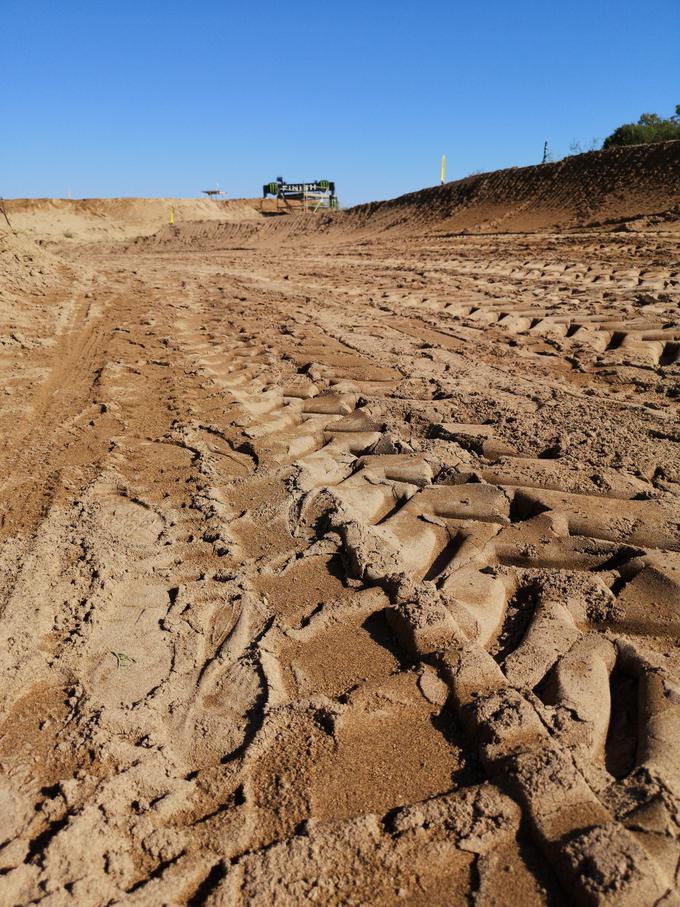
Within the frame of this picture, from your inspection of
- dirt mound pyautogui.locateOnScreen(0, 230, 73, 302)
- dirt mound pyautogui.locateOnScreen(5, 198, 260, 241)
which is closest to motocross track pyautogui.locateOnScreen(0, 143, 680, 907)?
dirt mound pyautogui.locateOnScreen(0, 230, 73, 302)

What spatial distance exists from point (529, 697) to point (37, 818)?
50.1 inches

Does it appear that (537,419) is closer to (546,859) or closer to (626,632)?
(626,632)

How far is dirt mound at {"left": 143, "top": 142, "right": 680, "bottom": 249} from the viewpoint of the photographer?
39.4 feet

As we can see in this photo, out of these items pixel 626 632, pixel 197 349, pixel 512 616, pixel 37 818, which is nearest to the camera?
pixel 37 818

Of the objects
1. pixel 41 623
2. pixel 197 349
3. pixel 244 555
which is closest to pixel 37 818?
pixel 41 623

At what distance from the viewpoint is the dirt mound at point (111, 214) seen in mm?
26328

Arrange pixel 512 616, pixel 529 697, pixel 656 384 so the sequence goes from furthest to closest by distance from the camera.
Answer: pixel 656 384 → pixel 512 616 → pixel 529 697

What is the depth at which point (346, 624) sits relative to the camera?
1982 millimetres

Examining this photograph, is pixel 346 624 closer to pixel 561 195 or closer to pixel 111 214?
pixel 561 195

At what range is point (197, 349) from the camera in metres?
5.40

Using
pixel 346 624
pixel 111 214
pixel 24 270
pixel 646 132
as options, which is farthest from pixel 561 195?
pixel 111 214

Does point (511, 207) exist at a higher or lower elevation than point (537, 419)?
higher

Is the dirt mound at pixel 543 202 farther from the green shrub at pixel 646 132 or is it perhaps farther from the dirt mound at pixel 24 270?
the dirt mound at pixel 24 270

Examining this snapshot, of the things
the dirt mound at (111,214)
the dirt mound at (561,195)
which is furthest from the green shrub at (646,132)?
the dirt mound at (111,214)
